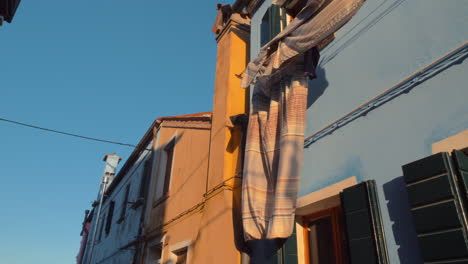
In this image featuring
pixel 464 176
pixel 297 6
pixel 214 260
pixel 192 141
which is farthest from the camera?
pixel 192 141

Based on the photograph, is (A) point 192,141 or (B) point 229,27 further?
(A) point 192,141

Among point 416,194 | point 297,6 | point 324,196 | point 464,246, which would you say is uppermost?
point 297,6

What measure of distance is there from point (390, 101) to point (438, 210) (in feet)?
3.84

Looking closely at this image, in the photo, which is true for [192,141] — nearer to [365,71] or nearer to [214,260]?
[214,260]

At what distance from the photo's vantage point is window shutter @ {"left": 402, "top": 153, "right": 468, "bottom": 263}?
223 cm

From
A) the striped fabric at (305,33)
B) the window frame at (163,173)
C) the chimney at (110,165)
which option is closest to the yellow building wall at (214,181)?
the window frame at (163,173)

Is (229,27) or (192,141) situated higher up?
(229,27)

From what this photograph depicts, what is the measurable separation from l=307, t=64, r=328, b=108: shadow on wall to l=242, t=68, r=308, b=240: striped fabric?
0.77 feet

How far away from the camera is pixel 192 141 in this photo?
7.82 meters

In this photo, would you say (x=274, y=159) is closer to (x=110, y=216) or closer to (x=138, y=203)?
(x=138, y=203)

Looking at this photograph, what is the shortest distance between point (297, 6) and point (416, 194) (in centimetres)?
391

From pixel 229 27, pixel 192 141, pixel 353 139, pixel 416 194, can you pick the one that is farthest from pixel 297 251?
pixel 229 27

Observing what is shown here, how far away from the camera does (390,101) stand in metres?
3.18

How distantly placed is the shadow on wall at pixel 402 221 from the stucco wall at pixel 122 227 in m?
8.04
